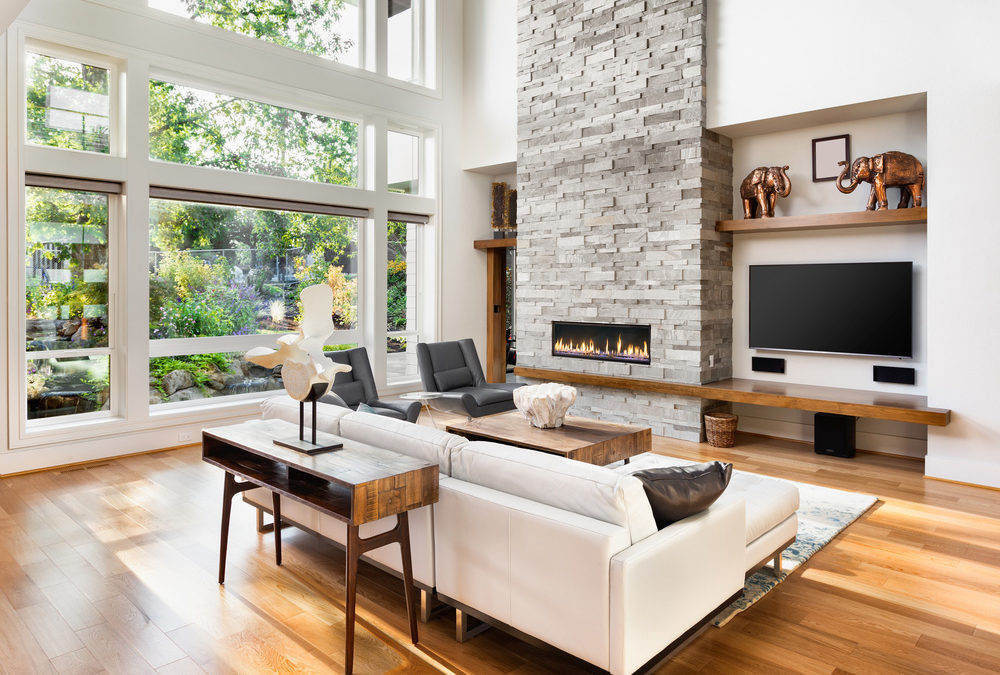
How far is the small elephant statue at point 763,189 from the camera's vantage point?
5.59m

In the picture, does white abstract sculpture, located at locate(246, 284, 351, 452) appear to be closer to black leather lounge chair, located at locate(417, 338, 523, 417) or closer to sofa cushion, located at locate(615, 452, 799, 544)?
sofa cushion, located at locate(615, 452, 799, 544)

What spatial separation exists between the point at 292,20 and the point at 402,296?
9.82 feet

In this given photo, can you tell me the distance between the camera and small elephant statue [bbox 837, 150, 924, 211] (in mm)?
4914

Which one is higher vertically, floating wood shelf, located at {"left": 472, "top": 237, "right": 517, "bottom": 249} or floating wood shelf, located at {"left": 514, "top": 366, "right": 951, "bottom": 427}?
floating wood shelf, located at {"left": 472, "top": 237, "right": 517, "bottom": 249}

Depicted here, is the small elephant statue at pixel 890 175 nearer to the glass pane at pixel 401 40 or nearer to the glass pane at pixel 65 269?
the glass pane at pixel 401 40

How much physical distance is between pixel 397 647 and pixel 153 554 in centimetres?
159

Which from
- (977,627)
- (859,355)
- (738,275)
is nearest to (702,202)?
(738,275)

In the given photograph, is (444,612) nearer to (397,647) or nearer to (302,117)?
(397,647)

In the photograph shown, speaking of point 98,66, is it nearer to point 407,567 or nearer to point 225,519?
point 225,519

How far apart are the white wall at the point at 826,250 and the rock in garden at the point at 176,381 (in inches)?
196

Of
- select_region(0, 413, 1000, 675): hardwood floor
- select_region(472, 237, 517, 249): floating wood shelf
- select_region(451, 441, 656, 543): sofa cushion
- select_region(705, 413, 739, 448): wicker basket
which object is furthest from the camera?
select_region(472, 237, 517, 249): floating wood shelf

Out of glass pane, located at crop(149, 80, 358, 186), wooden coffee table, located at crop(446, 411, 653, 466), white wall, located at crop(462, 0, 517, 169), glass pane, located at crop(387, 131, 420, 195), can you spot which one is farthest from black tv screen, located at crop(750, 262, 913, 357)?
glass pane, located at crop(149, 80, 358, 186)

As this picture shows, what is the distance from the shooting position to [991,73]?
4.41 meters

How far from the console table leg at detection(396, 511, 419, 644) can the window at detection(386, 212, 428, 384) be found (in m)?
5.06
